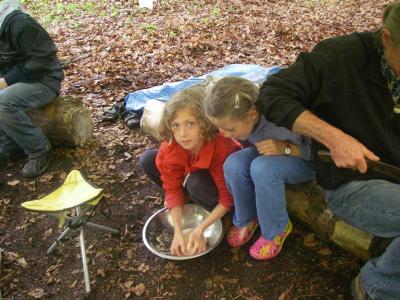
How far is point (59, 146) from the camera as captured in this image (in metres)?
4.29

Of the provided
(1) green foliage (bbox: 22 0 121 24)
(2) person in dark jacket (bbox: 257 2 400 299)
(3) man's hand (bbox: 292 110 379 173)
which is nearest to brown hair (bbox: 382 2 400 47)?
(2) person in dark jacket (bbox: 257 2 400 299)

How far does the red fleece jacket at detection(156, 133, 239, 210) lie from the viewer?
8.66 ft

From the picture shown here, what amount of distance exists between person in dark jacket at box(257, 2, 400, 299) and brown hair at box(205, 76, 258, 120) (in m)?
0.16

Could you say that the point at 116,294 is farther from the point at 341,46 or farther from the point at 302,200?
the point at 341,46

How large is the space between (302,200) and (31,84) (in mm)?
2876

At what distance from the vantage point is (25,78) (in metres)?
3.90

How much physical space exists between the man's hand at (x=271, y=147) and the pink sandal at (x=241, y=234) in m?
0.62

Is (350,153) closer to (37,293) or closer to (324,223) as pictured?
(324,223)

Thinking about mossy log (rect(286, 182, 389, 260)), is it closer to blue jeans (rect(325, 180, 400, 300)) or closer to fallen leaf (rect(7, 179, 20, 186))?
blue jeans (rect(325, 180, 400, 300))

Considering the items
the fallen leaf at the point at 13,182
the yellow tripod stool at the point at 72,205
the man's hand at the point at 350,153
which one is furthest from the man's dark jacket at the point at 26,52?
the man's hand at the point at 350,153

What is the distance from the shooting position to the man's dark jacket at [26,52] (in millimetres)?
3711

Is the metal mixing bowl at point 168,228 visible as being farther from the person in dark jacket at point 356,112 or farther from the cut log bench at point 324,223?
the person in dark jacket at point 356,112

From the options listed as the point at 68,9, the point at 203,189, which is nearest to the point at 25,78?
the point at 203,189

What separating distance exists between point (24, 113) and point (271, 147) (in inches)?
105
